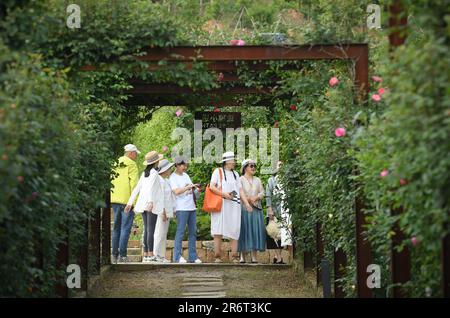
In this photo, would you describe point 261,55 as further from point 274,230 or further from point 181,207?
point 274,230

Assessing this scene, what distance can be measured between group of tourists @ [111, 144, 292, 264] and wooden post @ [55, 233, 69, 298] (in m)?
5.09

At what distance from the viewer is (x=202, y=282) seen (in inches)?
566

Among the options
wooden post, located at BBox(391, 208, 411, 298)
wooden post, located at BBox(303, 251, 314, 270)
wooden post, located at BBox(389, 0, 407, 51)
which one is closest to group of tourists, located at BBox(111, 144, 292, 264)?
wooden post, located at BBox(303, 251, 314, 270)

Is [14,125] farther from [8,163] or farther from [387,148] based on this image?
[387,148]

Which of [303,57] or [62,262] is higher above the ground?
[303,57]

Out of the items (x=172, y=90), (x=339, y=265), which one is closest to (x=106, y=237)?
(x=172, y=90)

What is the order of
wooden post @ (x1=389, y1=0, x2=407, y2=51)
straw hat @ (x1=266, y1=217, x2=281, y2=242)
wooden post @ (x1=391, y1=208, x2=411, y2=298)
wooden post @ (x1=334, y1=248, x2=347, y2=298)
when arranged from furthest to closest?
1. straw hat @ (x1=266, y1=217, x2=281, y2=242)
2. wooden post @ (x1=334, y1=248, x2=347, y2=298)
3. wooden post @ (x1=391, y1=208, x2=411, y2=298)
4. wooden post @ (x1=389, y1=0, x2=407, y2=51)

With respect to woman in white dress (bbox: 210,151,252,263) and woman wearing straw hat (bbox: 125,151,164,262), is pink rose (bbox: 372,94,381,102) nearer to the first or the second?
woman wearing straw hat (bbox: 125,151,164,262)

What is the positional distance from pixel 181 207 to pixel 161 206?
350 millimetres

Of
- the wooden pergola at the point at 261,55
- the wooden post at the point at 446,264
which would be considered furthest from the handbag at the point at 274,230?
the wooden post at the point at 446,264

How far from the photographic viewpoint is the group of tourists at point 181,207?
16266 millimetres

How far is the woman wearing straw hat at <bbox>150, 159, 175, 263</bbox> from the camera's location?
53.4 ft

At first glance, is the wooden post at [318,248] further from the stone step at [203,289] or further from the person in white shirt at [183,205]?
the person in white shirt at [183,205]
